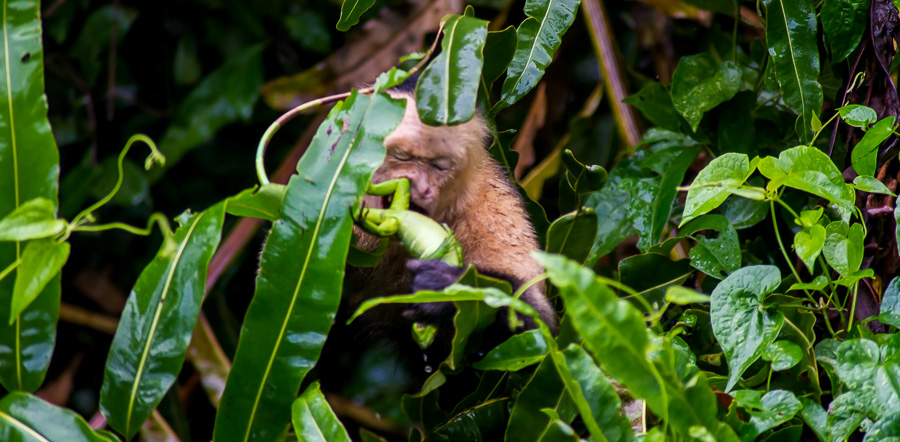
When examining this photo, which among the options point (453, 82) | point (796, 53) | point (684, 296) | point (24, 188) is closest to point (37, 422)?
point (24, 188)

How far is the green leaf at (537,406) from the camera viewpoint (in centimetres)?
93

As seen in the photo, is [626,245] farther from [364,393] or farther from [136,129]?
[136,129]

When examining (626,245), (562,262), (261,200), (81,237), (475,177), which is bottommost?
(81,237)

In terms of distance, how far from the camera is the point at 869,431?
29.8 inches

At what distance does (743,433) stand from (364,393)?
2.28m

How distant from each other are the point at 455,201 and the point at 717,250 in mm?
523

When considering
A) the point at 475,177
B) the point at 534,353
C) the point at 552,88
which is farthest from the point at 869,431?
the point at 552,88

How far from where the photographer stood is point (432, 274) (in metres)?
1.07

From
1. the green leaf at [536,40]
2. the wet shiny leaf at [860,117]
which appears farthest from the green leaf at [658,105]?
the wet shiny leaf at [860,117]

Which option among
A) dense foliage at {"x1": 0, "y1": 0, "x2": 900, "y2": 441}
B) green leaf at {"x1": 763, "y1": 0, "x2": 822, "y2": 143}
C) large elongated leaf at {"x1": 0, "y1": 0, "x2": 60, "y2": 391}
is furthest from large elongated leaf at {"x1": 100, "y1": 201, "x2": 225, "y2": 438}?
green leaf at {"x1": 763, "y1": 0, "x2": 822, "y2": 143}

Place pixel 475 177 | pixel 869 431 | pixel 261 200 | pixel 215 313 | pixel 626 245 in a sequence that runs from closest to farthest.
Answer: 1. pixel 869 431
2. pixel 261 200
3. pixel 475 177
4. pixel 626 245
5. pixel 215 313

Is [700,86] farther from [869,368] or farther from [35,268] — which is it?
[35,268]

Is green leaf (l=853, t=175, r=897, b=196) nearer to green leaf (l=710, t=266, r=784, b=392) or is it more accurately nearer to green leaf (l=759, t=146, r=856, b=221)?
green leaf (l=759, t=146, r=856, b=221)

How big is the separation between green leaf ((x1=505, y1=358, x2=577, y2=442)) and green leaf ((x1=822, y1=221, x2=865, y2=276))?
0.36 metres
